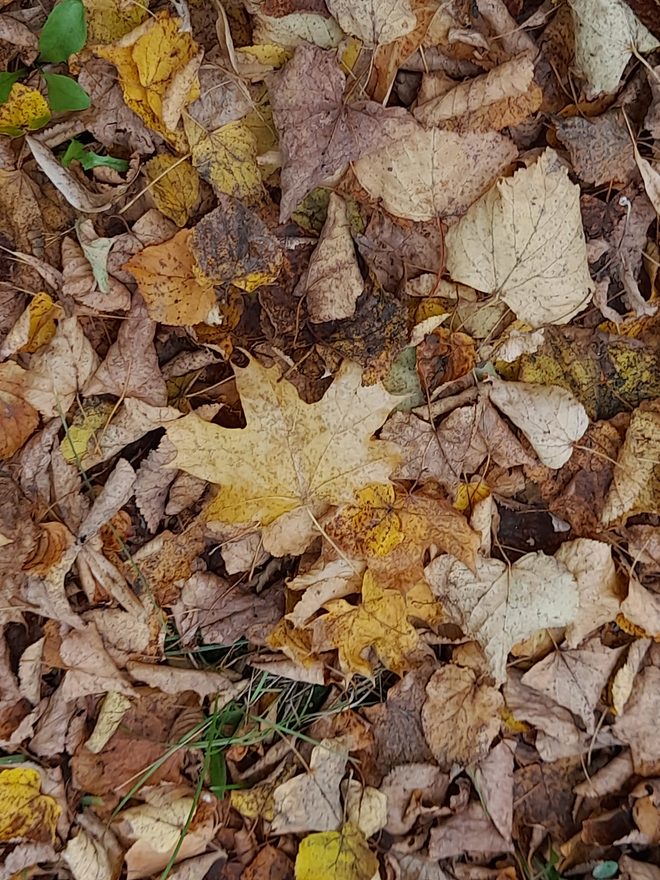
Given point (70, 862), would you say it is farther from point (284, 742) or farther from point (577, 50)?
point (577, 50)

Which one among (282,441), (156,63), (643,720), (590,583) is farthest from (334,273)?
(643,720)

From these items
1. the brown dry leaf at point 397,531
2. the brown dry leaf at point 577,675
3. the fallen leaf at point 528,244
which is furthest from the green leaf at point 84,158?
the brown dry leaf at point 577,675

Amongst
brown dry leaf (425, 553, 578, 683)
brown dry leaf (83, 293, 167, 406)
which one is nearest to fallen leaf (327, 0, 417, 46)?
brown dry leaf (83, 293, 167, 406)

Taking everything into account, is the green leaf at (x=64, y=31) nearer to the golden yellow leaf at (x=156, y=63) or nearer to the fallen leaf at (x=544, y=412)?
the golden yellow leaf at (x=156, y=63)

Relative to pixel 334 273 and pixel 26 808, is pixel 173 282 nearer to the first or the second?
pixel 334 273

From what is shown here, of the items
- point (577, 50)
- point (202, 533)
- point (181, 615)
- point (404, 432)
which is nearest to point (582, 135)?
point (577, 50)
